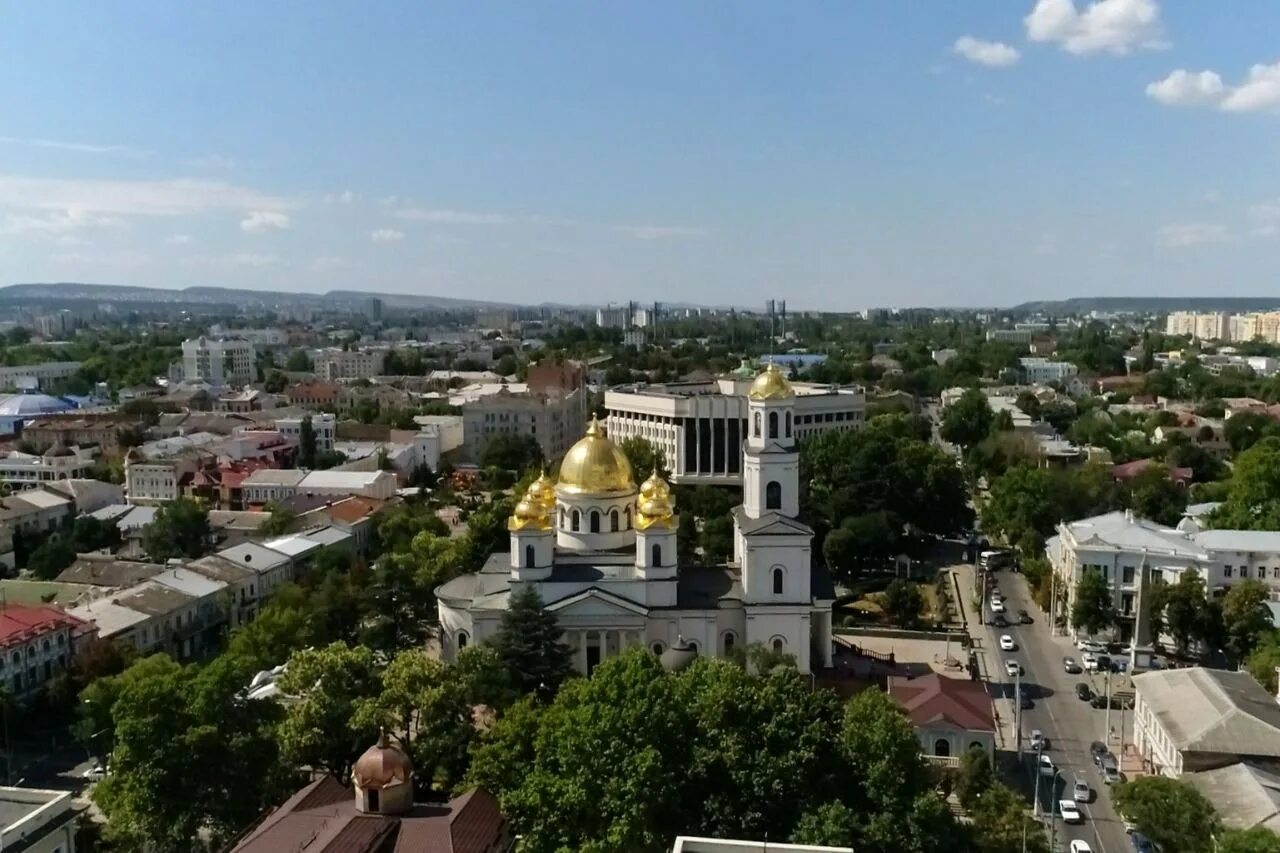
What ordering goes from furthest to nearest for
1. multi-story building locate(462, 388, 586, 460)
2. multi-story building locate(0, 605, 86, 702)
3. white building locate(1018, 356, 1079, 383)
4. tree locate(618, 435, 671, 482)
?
white building locate(1018, 356, 1079, 383)
multi-story building locate(462, 388, 586, 460)
tree locate(618, 435, 671, 482)
multi-story building locate(0, 605, 86, 702)

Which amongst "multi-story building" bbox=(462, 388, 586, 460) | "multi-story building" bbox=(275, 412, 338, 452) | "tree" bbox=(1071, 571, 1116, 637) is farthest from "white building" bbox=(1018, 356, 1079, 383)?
"tree" bbox=(1071, 571, 1116, 637)

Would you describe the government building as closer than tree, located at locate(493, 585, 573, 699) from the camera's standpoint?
No

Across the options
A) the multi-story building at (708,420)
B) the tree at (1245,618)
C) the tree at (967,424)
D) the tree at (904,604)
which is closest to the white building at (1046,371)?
the tree at (967,424)

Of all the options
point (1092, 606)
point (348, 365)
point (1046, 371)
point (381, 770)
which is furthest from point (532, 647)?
point (1046, 371)

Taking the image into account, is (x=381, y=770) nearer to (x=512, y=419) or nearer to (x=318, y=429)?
(x=512, y=419)

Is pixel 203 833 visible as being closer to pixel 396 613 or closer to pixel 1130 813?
pixel 396 613

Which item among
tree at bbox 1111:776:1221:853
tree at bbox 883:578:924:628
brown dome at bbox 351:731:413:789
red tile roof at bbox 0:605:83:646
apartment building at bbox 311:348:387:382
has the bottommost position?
tree at bbox 883:578:924:628

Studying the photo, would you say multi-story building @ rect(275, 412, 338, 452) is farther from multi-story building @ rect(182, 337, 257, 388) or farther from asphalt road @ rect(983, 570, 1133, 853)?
asphalt road @ rect(983, 570, 1133, 853)
